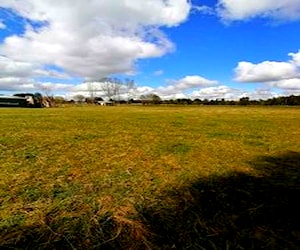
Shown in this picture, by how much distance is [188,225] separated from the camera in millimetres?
3236

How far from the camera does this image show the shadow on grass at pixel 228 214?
9.64 ft

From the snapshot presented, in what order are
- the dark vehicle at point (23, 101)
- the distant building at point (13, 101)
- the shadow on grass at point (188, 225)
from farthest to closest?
→ the dark vehicle at point (23, 101), the distant building at point (13, 101), the shadow on grass at point (188, 225)

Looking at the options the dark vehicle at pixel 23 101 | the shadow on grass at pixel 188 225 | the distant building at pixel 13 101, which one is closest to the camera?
the shadow on grass at pixel 188 225

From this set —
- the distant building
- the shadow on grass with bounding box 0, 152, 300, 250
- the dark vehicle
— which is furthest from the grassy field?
the distant building

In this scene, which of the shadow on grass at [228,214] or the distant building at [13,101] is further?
the distant building at [13,101]

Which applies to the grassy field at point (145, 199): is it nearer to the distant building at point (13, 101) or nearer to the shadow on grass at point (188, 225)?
the shadow on grass at point (188, 225)

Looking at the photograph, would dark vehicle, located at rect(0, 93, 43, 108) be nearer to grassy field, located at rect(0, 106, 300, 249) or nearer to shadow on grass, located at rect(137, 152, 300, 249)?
grassy field, located at rect(0, 106, 300, 249)

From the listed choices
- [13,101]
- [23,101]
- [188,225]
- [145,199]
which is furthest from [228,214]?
[13,101]

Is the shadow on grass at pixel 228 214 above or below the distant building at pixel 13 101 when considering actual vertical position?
above

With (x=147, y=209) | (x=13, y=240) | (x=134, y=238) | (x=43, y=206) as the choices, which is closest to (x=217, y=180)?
(x=147, y=209)

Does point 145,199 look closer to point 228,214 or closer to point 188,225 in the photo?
point 188,225

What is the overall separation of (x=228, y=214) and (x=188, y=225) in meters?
0.57

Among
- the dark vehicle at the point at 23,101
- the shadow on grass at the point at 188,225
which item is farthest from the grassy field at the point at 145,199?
the dark vehicle at the point at 23,101

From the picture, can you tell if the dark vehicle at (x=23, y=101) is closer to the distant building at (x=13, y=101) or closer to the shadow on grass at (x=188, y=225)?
the distant building at (x=13, y=101)
